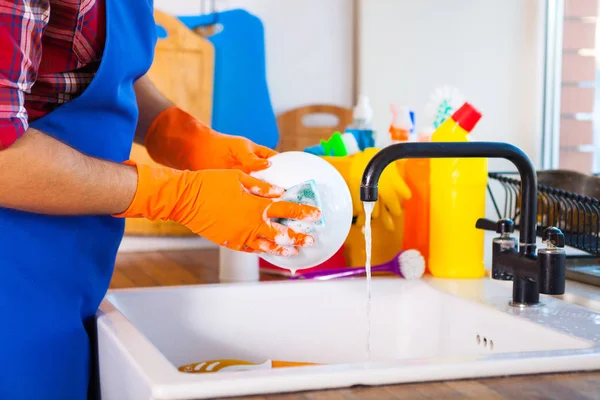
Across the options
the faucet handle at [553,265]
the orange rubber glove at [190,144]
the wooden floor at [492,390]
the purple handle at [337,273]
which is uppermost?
the orange rubber glove at [190,144]

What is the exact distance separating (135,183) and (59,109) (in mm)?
150

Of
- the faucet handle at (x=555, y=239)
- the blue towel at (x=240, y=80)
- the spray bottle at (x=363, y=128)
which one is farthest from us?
the blue towel at (x=240, y=80)

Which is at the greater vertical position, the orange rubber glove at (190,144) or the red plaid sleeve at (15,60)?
the red plaid sleeve at (15,60)

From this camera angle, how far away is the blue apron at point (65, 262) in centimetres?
90

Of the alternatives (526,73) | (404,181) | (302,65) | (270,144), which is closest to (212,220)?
(404,181)

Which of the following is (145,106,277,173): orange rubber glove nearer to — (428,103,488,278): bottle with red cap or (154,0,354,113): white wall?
(428,103,488,278): bottle with red cap

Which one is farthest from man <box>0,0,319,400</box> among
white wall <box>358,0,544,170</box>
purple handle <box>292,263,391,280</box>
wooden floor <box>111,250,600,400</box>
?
white wall <box>358,0,544,170</box>

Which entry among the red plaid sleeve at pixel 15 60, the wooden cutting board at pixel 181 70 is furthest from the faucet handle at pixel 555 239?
the wooden cutting board at pixel 181 70

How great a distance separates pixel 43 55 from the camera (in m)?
0.91

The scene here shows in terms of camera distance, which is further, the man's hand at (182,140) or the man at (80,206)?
the man's hand at (182,140)

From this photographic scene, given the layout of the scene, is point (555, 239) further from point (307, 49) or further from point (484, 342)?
point (307, 49)

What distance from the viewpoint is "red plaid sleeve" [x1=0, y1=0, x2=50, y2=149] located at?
0.74 metres

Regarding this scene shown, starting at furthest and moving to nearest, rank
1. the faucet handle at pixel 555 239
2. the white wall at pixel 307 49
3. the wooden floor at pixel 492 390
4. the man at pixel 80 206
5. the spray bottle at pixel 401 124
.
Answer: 1. the white wall at pixel 307 49
2. the spray bottle at pixel 401 124
3. the faucet handle at pixel 555 239
4. the man at pixel 80 206
5. the wooden floor at pixel 492 390

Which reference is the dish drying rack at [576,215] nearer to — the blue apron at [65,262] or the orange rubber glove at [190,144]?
the orange rubber glove at [190,144]
